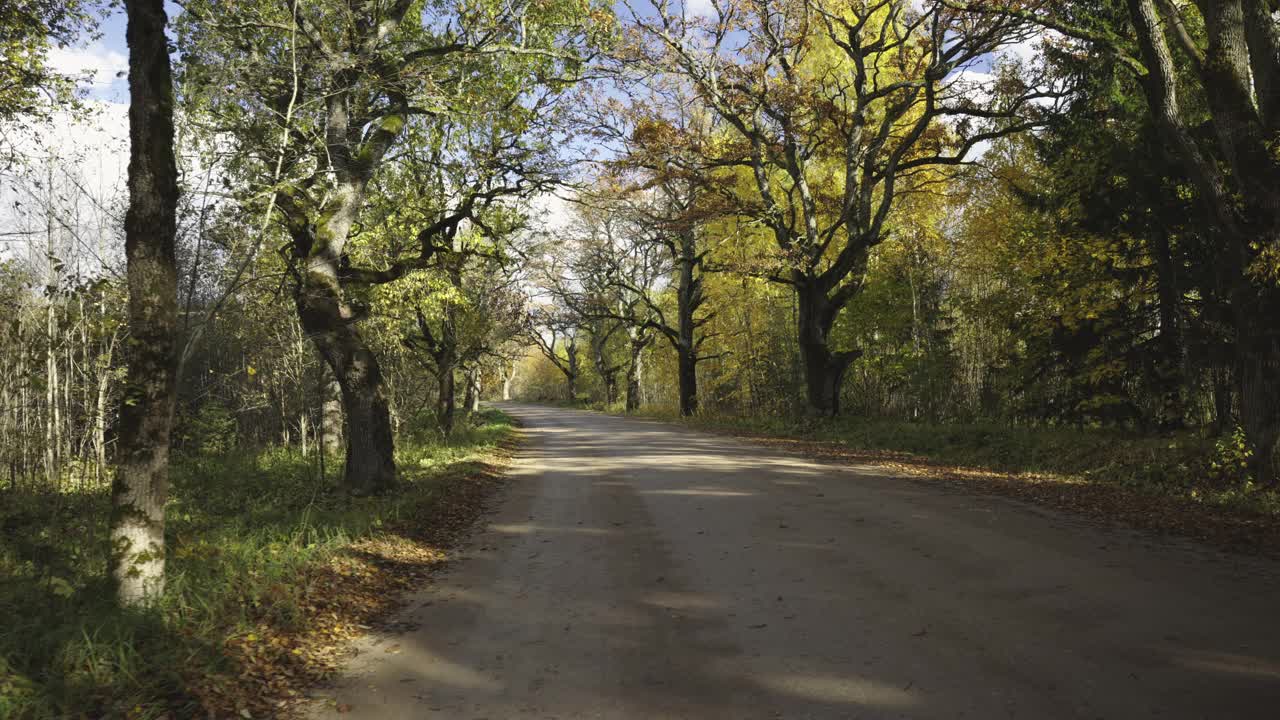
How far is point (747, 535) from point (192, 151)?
668cm

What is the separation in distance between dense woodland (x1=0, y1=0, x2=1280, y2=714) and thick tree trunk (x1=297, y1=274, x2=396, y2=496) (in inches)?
1.8

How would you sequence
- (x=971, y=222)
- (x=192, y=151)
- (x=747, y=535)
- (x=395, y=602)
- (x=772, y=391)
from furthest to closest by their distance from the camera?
(x=772, y=391) → (x=971, y=222) → (x=747, y=535) → (x=192, y=151) → (x=395, y=602)

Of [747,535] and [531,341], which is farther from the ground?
[531,341]

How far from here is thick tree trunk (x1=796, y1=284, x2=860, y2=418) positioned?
782 inches

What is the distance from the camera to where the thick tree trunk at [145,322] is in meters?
4.97

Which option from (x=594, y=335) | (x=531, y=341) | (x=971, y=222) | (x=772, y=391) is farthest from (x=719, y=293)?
(x=594, y=335)

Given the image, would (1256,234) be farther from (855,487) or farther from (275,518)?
(275,518)

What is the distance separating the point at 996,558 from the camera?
6227mm

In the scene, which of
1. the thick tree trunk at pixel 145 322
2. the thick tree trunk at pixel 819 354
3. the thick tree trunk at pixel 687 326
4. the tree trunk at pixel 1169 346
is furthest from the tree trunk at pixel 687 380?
the thick tree trunk at pixel 145 322

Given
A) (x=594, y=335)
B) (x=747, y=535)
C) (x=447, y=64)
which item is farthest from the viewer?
(x=594, y=335)

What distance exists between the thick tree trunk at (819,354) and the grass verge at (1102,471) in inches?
123

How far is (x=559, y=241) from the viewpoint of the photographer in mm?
20531

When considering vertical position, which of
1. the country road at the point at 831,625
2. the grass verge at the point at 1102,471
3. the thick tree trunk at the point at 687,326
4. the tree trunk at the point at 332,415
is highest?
the thick tree trunk at the point at 687,326

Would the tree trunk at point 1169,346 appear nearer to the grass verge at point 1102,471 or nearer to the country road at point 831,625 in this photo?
the grass verge at point 1102,471
